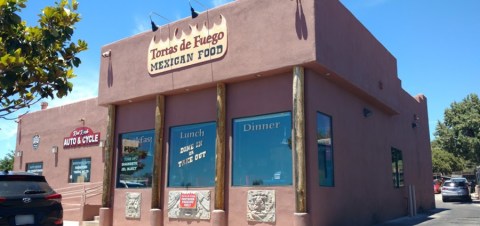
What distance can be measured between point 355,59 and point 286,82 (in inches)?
123

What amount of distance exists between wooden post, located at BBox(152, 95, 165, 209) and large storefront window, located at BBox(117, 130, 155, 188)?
47cm

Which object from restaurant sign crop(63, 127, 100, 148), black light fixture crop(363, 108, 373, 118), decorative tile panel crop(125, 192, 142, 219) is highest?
black light fixture crop(363, 108, 373, 118)

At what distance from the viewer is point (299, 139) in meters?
11.3

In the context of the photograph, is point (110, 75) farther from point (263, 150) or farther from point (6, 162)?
point (6, 162)

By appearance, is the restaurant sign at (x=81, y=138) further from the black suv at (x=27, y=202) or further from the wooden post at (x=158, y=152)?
the black suv at (x=27, y=202)

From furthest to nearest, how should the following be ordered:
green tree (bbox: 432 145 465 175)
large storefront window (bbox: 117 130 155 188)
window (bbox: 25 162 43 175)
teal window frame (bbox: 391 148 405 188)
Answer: green tree (bbox: 432 145 465 175)
window (bbox: 25 162 43 175)
teal window frame (bbox: 391 148 405 188)
large storefront window (bbox: 117 130 155 188)

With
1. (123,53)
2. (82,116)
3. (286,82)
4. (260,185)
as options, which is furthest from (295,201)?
(82,116)

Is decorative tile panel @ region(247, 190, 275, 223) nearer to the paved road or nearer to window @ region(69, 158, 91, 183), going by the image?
the paved road

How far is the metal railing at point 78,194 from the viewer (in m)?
17.6

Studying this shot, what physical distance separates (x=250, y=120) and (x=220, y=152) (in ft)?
4.12

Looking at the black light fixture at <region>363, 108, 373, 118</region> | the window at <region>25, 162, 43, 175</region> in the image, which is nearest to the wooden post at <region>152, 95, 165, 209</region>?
the black light fixture at <region>363, 108, 373, 118</region>

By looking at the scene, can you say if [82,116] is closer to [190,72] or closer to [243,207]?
[190,72]

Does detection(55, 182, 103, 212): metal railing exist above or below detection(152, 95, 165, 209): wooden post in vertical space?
below

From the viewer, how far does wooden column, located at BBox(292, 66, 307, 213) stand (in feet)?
36.2
